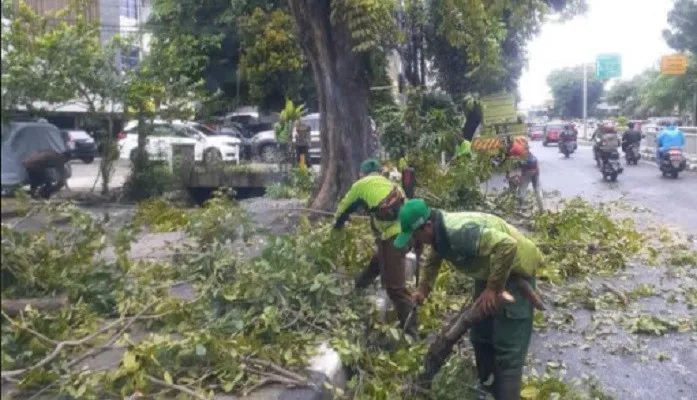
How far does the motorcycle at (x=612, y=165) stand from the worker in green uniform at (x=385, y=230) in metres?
16.3

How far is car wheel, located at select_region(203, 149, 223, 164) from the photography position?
57.7ft

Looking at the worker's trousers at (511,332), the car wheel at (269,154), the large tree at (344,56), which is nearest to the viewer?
the worker's trousers at (511,332)

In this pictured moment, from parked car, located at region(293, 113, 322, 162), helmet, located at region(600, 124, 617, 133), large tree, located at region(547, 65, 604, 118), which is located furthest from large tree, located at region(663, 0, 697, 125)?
large tree, located at region(547, 65, 604, 118)

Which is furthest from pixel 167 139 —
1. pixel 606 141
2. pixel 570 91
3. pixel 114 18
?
pixel 570 91

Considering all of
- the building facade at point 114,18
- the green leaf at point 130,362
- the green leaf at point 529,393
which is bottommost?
the green leaf at point 529,393

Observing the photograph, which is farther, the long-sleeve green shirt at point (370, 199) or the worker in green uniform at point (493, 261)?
the long-sleeve green shirt at point (370, 199)

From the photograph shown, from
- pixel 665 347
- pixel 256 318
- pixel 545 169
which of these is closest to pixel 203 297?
pixel 256 318

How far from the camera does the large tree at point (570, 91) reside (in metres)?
76.4

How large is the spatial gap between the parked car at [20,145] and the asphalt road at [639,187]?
11175 millimetres

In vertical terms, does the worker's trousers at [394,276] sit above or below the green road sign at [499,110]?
below

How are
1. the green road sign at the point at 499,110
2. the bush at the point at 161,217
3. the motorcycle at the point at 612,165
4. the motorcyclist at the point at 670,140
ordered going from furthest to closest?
the motorcyclist at the point at 670,140, the motorcycle at the point at 612,165, the green road sign at the point at 499,110, the bush at the point at 161,217

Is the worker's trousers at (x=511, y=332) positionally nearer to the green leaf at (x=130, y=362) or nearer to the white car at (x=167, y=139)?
the green leaf at (x=130, y=362)

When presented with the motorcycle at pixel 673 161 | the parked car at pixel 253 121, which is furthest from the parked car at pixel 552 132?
the motorcycle at pixel 673 161

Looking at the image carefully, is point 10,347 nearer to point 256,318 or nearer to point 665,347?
point 256,318
